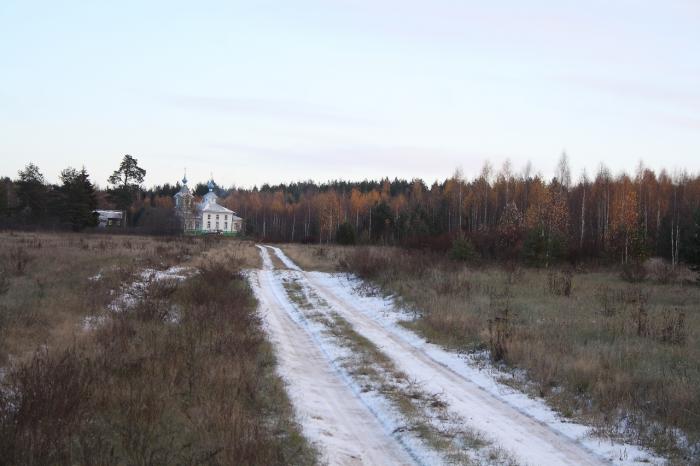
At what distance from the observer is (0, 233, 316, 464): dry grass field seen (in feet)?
16.0

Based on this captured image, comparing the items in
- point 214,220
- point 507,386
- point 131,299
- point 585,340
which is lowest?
point 507,386

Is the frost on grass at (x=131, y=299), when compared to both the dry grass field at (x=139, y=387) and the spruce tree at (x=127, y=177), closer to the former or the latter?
the dry grass field at (x=139, y=387)

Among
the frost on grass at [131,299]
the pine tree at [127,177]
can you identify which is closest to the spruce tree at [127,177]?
the pine tree at [127,177]

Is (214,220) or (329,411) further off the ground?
→ (214,220)

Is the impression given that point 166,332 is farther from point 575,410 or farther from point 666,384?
point 666,384

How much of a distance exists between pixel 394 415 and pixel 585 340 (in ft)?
20.3

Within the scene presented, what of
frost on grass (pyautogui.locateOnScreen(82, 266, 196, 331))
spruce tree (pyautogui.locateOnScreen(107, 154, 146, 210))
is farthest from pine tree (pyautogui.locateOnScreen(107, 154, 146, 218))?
frost on grass (pyautogui.locateOnScreen(82, 266, 196, 331))

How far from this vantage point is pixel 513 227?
35156 mm

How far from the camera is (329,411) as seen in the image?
742 centimetres

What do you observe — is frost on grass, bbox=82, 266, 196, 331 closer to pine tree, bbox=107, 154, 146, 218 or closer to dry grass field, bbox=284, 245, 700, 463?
dry grass field, bbox=284, 245, 700, 463

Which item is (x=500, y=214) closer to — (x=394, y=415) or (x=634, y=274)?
(x=634, y=274)

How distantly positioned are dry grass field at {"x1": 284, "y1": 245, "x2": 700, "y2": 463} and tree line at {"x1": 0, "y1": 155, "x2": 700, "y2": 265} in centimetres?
823

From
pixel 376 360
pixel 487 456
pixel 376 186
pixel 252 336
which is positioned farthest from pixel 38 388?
pixel 376 186

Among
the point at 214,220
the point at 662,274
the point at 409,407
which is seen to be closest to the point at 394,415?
the point at 409,407
